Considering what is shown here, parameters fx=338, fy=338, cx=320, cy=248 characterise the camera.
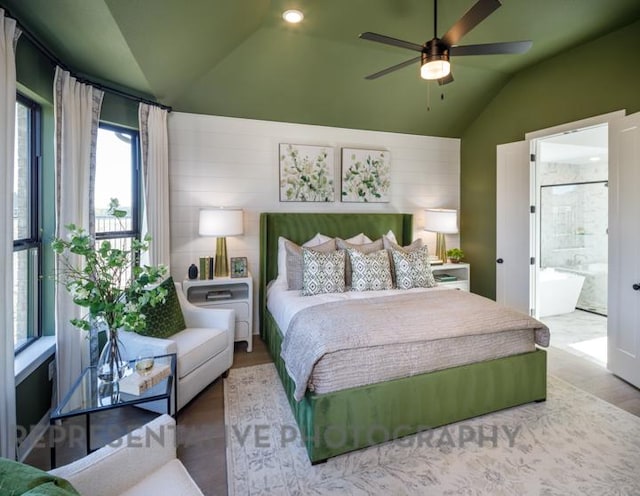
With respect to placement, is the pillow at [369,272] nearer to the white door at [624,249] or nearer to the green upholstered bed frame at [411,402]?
the green upholstered bed frame at [411,402]

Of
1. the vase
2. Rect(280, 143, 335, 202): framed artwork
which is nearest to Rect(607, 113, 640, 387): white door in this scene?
Rect(280, 143, 335, 202): framed artwork

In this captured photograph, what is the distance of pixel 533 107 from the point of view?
3.86 m

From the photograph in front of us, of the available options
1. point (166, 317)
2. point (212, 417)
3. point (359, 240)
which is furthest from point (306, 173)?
point (212, 417)

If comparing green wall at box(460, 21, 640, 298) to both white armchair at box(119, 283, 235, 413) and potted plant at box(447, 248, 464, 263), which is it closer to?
potted plant at box(447, 248, 464, 263)

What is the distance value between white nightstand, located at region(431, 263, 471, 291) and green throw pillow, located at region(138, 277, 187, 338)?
317 centimetres

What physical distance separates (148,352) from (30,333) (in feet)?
2.91

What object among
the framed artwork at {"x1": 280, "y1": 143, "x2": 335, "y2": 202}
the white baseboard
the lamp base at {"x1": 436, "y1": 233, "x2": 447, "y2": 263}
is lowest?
the white baseboard

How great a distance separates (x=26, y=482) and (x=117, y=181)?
2.91 m

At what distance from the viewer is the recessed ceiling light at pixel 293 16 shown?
2863mm

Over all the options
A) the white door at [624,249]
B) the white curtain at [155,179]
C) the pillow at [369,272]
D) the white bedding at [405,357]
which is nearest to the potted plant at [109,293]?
the white bedding at [405,357]

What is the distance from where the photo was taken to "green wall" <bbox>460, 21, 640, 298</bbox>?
3.03 m

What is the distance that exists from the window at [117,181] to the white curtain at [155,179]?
190 mm

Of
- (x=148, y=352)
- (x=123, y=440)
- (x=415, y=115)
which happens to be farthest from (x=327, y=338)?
(x=415, y=115)

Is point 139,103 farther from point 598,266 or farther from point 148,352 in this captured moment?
point 598,266
